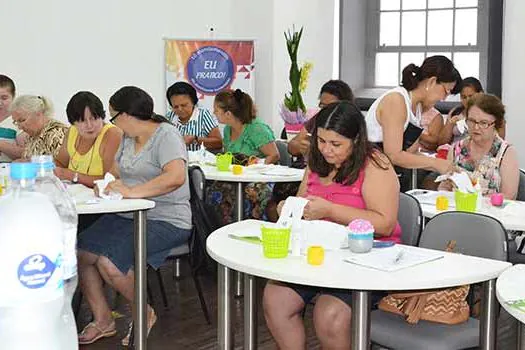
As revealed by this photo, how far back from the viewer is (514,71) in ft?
23.4

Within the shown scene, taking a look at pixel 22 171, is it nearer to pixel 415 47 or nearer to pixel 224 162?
pixel 224 162

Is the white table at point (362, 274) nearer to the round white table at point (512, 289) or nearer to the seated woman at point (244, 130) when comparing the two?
the round white table at point (512, 289)

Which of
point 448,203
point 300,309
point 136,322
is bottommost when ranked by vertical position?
point 136,322

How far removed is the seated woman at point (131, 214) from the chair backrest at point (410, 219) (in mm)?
1230

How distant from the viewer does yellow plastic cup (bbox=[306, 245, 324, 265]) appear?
2740 millimetres

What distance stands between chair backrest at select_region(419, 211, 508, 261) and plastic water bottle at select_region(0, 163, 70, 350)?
7.11 feet

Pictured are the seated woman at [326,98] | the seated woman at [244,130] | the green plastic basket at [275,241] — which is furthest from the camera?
the seated woman at [326,98]

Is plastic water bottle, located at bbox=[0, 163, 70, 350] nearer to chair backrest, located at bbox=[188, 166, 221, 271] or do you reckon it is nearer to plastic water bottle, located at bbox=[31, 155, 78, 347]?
plastic water bottle, located at bbox=[31, 155, 78, 347]

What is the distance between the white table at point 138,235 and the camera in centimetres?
385

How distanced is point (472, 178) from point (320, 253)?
2116 mm

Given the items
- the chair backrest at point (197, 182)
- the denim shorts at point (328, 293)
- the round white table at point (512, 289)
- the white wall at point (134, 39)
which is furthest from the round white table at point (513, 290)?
the white wall at point (134, 39)

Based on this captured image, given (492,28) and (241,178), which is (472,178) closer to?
(241,178)

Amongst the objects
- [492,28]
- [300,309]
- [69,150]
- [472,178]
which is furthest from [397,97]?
[492,28]

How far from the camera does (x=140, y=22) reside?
25.8ft
